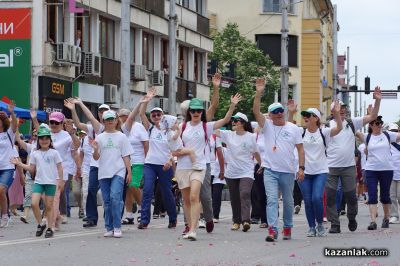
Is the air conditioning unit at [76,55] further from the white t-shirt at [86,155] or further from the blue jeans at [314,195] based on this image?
the blue jeans at [314,195]

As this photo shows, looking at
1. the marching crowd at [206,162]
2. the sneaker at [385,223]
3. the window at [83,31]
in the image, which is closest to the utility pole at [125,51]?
the window at [83,31]

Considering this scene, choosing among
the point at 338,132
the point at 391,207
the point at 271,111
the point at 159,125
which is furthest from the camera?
the point at 391,207

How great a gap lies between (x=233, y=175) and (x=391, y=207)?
4.19m

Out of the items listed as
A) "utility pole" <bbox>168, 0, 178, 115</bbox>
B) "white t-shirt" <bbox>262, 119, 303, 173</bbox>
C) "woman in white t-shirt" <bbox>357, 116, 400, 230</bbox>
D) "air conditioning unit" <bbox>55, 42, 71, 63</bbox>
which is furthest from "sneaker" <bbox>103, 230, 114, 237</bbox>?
"utility pole" <bbox>168, 0, 178, 115</bbox>

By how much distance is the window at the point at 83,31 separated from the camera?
123ft

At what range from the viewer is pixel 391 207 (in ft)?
72.3

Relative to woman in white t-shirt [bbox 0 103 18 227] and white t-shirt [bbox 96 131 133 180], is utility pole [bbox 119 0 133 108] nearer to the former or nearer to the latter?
woman in white t-shirt [bbox 0 103 18 227]

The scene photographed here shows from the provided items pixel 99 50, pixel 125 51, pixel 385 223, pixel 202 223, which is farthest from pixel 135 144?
pixel 99 50

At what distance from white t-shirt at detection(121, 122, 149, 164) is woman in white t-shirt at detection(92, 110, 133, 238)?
207cm

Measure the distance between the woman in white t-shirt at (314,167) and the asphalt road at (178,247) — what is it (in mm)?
337

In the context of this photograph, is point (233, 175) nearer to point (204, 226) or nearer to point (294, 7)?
point (204, 226)

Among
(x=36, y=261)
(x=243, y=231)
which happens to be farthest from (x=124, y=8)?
(x=36, y=261)

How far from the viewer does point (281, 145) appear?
646 inches

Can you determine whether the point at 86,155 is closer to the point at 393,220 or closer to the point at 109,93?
the point at 393,220
